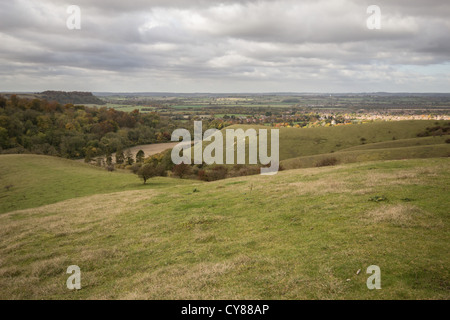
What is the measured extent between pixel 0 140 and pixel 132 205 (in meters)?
105

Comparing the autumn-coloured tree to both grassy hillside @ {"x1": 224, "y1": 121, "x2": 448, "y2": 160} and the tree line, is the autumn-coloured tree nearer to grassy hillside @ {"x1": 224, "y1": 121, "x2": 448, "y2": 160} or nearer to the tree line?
grassy hillside @ {"x1": 224, "y1": 121, "x2": 448, "y2": 160}

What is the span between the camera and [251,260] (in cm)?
1166

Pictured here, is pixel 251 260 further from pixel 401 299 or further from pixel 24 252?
pixel 24 252

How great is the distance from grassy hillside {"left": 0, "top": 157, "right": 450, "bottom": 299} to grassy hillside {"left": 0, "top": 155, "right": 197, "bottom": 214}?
18.7 m

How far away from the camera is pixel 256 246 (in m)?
13.4

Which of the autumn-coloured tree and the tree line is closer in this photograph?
the autumn-coloured tree

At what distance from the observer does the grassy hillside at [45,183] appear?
133 feet

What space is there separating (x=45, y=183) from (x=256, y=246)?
48.2 meters

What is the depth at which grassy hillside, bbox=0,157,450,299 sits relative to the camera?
9.34 metres
